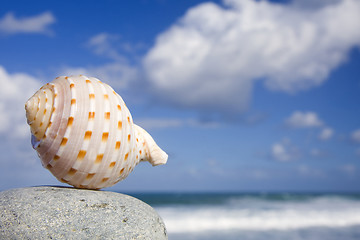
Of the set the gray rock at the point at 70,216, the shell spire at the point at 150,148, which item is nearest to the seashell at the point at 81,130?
the gray rock at the point at 70,216

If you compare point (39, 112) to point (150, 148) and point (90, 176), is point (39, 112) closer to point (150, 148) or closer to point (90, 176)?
point (90, 176)

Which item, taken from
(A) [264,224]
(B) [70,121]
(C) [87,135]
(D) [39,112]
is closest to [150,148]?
(C) [87,135]

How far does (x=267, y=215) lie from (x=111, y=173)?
17080mm

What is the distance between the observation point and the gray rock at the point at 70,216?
404 cm

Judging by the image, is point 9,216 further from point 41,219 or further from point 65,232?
point 65,232

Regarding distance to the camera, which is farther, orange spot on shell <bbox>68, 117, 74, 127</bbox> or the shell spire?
the shell spire

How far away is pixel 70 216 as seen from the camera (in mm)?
4121

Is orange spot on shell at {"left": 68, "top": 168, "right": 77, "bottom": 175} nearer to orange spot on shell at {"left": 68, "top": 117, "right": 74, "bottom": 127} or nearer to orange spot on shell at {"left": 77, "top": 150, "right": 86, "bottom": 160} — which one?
orange spot on shell at {"left": 77, "top": 150, "right": 86, "bottom": 160}

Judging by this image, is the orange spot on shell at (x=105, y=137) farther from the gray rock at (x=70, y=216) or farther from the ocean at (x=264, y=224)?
the ocean at (x=264, y=224)

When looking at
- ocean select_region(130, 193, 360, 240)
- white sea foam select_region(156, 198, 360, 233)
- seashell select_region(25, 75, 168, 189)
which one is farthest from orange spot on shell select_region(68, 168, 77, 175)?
white sea foam select_region(156, 198, 360, 233)

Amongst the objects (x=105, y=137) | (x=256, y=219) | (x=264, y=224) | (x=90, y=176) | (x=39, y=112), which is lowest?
(x=264, y=224)

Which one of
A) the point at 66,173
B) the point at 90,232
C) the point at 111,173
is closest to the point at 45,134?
the point at 66,173

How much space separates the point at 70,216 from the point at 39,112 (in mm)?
1244

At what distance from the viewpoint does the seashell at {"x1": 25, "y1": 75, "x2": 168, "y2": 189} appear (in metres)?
4.14
